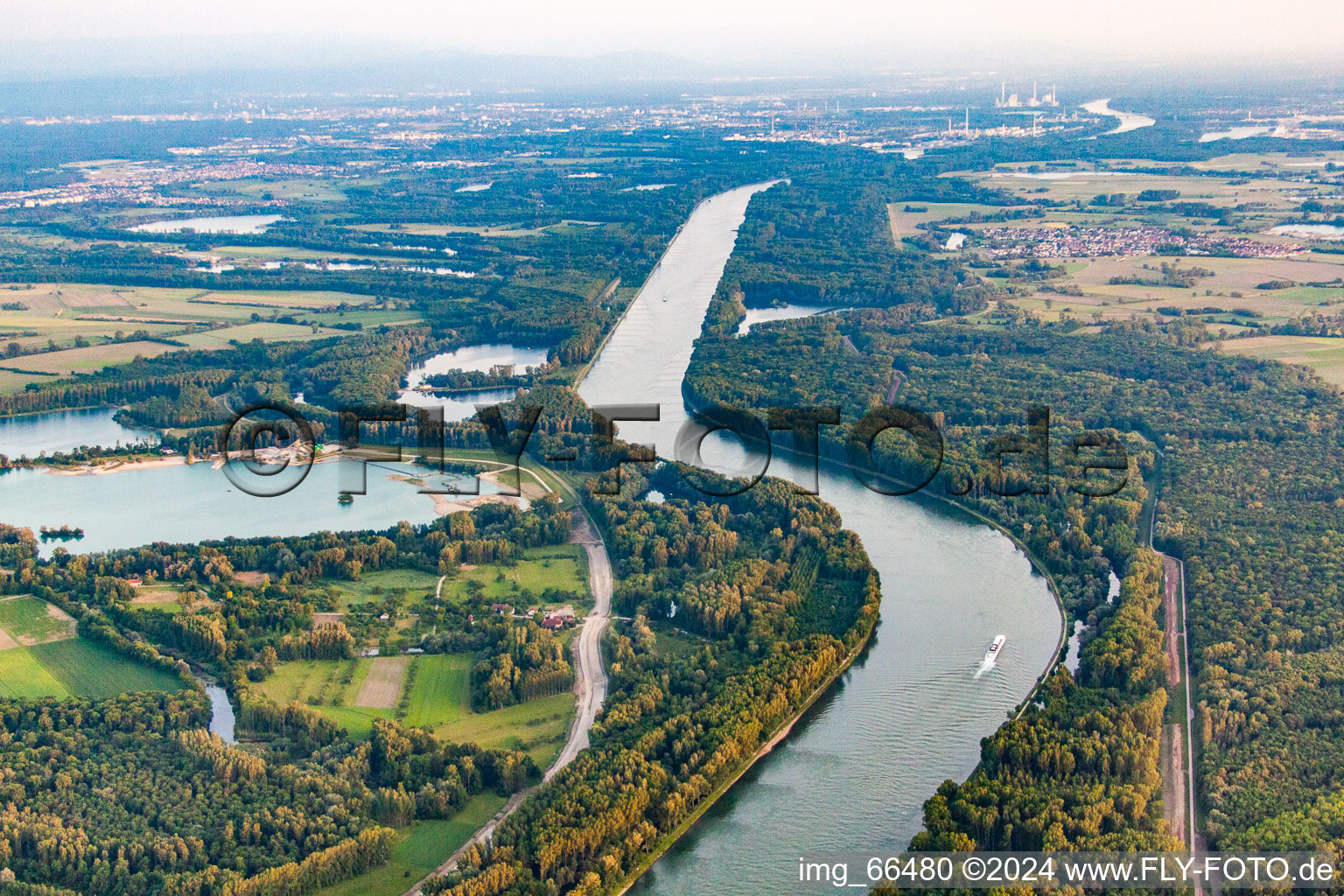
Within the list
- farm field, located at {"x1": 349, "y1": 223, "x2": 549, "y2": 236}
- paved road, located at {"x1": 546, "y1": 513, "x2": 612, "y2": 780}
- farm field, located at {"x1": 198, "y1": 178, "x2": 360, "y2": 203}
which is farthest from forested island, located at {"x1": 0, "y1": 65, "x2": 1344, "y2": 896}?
farm field, located at {"x1": 198, "y1": 178, "x2": 360, "y2": 203}

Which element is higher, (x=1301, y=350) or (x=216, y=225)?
(x=216, y=225)

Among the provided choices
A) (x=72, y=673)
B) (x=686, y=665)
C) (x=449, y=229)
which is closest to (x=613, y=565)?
(x=686, y=665)

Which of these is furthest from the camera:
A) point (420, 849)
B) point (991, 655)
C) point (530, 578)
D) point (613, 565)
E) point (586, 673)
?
point (613, 565)

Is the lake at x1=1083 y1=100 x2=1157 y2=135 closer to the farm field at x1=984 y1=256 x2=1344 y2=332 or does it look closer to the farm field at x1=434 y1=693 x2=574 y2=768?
the farm field at x1=984 y1=256 x2=1344 y2=332

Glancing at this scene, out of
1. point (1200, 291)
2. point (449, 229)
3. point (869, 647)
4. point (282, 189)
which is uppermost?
point (282, 189)

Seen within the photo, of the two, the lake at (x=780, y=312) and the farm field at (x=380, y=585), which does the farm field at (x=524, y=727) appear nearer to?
the farm field at (x=380, y=585)

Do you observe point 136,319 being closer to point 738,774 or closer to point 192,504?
point 192,504
